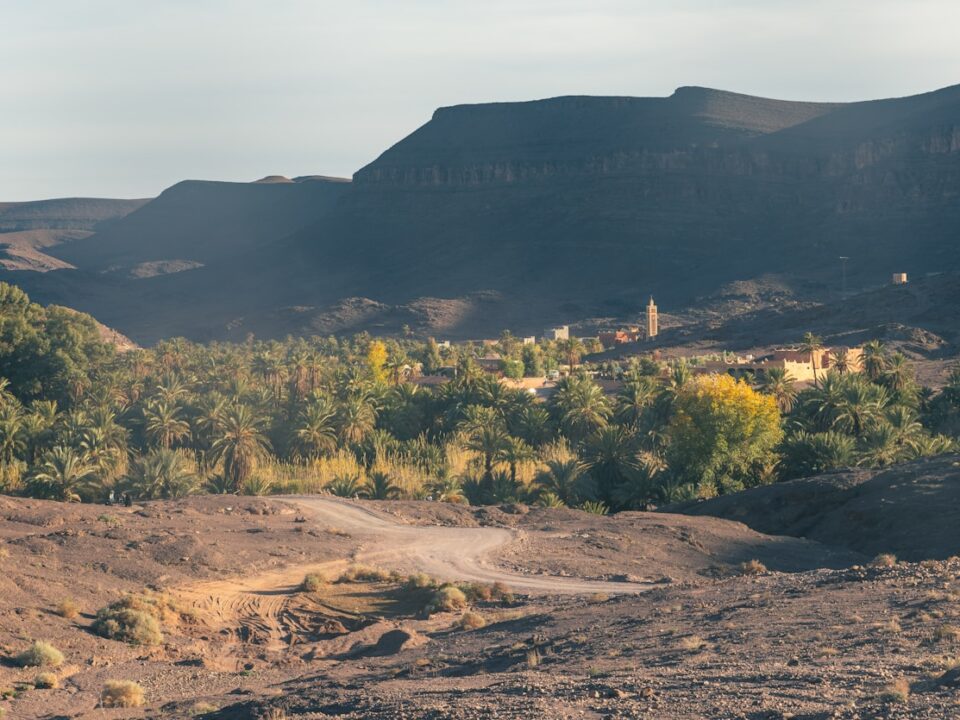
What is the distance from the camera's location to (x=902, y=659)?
70.5 ft

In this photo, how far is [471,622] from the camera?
33344mm

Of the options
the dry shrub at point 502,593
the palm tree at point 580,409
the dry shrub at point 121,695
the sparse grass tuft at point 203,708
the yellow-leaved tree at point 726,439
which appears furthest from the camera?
the palm tree at point 580,409

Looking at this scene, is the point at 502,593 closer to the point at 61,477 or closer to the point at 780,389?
the point at 61,477

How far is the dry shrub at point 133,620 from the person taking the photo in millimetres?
32938

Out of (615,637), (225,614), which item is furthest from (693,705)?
(225,614)

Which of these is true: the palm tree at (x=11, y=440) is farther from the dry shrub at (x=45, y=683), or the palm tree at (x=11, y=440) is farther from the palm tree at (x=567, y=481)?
the dry shrub at (x=45, y=683)

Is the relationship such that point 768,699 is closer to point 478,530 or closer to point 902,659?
point 902,659

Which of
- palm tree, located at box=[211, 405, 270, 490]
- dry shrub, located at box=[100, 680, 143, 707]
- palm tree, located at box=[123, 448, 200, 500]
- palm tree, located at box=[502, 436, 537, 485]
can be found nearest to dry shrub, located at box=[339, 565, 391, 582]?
dry shrub, located at box=[100, 680, 143, 707]

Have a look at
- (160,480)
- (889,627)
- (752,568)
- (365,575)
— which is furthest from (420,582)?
(160,480)

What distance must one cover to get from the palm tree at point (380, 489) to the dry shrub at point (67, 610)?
79.9ft

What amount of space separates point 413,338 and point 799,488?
482 feet

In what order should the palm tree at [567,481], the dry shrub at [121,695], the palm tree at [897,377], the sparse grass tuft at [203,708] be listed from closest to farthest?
the sparse grass tuft at [203,708], the dry shrub at [121,695], the palm tree at [567,481], the palm tree at [897,377]

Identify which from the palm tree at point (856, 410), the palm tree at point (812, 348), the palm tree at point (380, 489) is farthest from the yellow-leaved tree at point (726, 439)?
the palm tree at point (812, 348)

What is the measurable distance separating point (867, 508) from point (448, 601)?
18.1m
